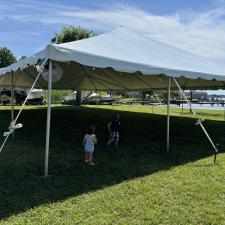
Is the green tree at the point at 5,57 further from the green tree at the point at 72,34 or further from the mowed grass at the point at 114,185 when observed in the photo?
the mowed grass at the point at 114,185

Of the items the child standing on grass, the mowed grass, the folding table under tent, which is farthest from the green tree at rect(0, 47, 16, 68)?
the child standing on grass

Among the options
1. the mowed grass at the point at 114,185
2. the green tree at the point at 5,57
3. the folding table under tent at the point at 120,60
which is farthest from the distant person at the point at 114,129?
the green tree at the point at 5,57

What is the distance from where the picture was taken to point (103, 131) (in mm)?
13312

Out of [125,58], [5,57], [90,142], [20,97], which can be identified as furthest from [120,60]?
[5,57]

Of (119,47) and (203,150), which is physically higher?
(119,47)

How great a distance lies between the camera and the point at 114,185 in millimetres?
6590

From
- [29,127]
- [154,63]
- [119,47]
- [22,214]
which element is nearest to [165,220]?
[22,214]

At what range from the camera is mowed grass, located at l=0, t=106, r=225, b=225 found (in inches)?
208

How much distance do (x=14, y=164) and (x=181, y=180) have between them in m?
3.49

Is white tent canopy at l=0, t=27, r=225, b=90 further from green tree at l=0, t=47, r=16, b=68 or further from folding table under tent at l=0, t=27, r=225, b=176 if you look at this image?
green tree at l=0, t=47, r=16, b=68

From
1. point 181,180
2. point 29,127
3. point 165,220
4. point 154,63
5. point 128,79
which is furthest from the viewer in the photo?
point 128,79

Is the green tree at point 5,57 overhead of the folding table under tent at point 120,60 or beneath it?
overhead

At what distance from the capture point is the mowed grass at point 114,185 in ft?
17.3

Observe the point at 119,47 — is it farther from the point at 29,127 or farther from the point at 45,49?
the point at 29,127
